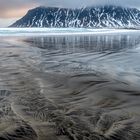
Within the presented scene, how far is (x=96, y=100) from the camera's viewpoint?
6.73m

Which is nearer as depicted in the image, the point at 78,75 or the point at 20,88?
the point at 20,88

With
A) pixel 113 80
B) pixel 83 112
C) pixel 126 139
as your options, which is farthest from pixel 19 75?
pixel 126 139

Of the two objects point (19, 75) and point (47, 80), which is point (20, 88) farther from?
point (19, 75)

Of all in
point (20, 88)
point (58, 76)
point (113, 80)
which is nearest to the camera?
point (20, 88)

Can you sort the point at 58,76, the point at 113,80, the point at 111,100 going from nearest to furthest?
the point at 111,100, the point at 113,80, the point at 58,76

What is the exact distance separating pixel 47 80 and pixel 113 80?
1891 mm

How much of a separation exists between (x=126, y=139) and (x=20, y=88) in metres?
4.05

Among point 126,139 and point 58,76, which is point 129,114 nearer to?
point 126,139

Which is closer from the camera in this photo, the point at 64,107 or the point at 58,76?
the point at 64,107

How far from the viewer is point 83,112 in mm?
5859

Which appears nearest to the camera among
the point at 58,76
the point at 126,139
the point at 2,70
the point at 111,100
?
the point at 126,139

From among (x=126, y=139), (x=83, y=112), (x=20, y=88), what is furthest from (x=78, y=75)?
(x=126, y=139)

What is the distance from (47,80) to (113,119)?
3976 millimetres

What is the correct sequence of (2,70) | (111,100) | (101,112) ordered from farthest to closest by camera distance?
1. (2,70)
2. (111,100)
3. (101,112)
